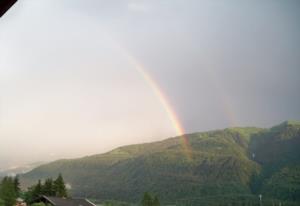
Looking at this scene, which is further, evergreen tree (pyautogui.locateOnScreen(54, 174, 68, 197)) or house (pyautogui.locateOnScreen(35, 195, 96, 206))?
evergreen tree (pyautogui.locateOnScreen(54, 174, 68, 197))

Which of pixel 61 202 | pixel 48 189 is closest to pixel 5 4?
pixel 61 202

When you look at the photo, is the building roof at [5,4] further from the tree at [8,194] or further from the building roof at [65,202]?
the tree at [8,194]

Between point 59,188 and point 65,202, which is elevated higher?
point 59,188

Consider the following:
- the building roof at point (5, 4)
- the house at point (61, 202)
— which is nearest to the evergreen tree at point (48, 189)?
the house at point (61, 202)

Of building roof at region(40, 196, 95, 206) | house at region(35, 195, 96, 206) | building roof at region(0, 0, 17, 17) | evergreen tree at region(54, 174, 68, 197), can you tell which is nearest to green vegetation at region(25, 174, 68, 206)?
evergreen tree at region(54, 174, 68, 197)

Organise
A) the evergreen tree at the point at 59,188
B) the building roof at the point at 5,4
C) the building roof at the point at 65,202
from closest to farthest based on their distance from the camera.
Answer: the building roof at the point at 5,4
the building roof at the point at 65,202
the evergreen tree at the point at 59,188

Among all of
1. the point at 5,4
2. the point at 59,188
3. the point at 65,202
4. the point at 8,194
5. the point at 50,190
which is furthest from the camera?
the point at 59,188

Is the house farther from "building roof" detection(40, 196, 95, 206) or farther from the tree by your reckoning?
the tree

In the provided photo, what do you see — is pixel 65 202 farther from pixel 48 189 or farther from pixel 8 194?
pixel 48 189

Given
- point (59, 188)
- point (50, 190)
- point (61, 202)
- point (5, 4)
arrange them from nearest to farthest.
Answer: point (5, 4), point (61, 202), point (50, 190), point (59, 188)

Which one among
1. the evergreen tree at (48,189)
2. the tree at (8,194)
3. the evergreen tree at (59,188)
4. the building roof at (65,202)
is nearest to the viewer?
the building roof at (65,202)

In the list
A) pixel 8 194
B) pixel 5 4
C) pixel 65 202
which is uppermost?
pixel 8 194

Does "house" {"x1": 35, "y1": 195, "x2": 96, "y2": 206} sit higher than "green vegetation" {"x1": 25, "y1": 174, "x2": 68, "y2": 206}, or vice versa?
"green vegetation" {"x1": 25, "y1": 174, "x2": 68, "y2": 206}

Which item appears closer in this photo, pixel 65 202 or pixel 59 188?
pixel 65 202
